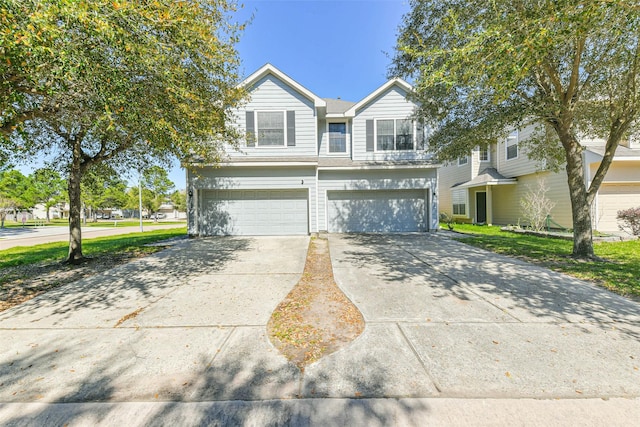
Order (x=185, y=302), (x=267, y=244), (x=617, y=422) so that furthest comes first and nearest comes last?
(x=267, y=244)
(x=185, y=302)
(x=617, y=422)

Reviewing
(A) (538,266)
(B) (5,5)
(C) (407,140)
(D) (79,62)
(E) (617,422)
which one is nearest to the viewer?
(E) (617,422)

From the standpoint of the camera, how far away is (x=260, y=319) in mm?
3760

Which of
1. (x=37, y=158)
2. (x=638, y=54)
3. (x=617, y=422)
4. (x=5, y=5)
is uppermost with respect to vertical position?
(x=638, y=54)

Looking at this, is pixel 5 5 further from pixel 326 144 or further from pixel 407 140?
pixel 407 140

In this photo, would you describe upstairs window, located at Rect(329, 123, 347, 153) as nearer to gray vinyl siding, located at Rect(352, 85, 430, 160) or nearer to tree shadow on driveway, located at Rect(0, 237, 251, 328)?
gray vinyl siding, located at Rect(352, 85, 430, 160)

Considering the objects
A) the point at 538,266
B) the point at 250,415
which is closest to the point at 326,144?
the point at 538,266

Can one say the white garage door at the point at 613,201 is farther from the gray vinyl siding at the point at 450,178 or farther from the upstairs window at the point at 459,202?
the upstairs window at the point at 459,202

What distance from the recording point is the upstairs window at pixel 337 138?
12.9 metres

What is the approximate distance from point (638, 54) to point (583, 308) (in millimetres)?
5016

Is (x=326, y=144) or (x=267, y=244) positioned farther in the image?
(x=326, y=144)

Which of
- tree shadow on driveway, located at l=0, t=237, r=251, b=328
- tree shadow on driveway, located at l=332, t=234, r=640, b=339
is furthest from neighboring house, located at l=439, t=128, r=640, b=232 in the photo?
tree shadow on driveway, located at l=0, t=237, r=251, b=328

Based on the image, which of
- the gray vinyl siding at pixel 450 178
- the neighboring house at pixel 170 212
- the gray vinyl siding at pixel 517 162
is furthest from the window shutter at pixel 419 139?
the neighboring house at pixel 170 212

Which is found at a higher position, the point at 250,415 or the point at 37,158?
the point at 37,158

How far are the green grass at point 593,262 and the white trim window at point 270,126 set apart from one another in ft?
28.9
